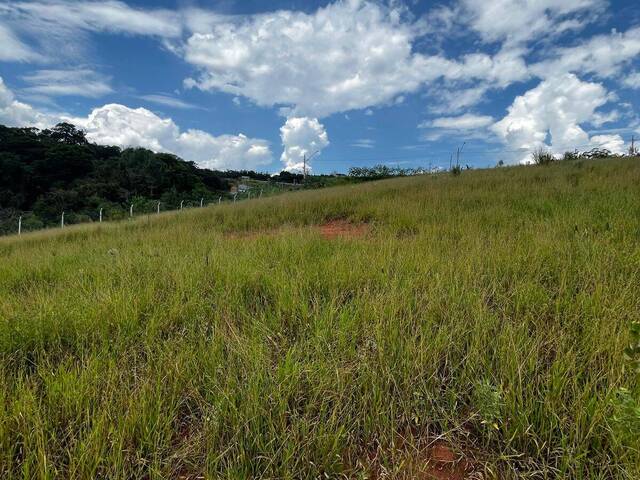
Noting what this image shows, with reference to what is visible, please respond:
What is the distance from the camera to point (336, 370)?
5.49ft

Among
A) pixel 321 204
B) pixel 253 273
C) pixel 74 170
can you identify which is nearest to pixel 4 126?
pixel 74 170

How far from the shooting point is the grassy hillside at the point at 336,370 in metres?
1.37

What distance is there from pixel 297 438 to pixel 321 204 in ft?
26.6

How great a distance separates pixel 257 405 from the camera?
1.52m

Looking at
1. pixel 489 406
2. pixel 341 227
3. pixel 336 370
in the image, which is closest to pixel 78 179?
pixel 341 227

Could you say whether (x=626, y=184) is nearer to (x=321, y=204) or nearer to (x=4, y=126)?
(x=321, y=204)

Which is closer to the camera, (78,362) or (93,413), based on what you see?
(93,413)

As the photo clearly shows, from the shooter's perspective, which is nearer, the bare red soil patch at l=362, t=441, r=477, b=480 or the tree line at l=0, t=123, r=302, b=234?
the bare red soil patch at l=362, t=441, r=477, b=480

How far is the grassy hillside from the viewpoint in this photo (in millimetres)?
1367

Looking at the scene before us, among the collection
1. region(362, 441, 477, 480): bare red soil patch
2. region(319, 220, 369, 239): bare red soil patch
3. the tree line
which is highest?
the tree line

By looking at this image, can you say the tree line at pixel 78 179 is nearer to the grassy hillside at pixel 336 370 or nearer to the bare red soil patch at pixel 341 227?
the bare red soil patch at pixel 341 227

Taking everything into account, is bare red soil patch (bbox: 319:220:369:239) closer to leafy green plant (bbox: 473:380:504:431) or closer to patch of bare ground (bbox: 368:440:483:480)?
leafy green plant (bbox: 473:380:504:431)

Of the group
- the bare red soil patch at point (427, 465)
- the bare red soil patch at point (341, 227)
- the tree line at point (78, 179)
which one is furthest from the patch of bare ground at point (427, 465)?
the tree line at point (78, 179)

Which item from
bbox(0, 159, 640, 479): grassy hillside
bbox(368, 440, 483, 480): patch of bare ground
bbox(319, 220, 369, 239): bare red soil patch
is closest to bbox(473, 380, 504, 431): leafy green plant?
bbox(0, 159, 640, 479): grassy hillside
